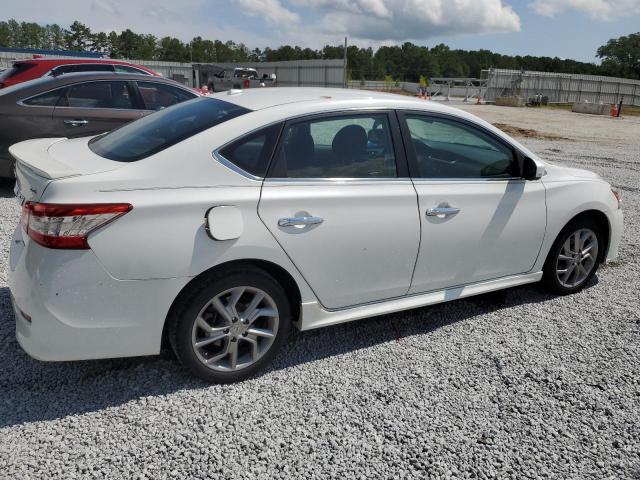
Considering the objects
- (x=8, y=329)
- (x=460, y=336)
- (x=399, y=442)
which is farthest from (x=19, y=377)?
(x=460, y=336)

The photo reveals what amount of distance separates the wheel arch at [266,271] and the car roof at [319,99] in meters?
0.92

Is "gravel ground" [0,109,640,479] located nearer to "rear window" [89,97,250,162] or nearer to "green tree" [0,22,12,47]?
"rear window" [89,97,250,162]

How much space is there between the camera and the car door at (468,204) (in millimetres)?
3553

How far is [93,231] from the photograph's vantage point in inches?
101

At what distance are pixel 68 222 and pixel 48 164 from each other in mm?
494

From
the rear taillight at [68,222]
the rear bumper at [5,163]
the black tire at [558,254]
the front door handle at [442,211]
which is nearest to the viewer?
the rear taillight at [68,222]

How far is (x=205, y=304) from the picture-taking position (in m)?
2.86

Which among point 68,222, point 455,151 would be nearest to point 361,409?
point 68,222

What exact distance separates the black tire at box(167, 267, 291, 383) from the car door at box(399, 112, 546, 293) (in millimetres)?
980

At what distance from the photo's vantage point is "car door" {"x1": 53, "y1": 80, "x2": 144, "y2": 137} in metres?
6.88

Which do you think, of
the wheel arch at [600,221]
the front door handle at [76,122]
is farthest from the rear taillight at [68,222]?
the front door handle at [76,122]

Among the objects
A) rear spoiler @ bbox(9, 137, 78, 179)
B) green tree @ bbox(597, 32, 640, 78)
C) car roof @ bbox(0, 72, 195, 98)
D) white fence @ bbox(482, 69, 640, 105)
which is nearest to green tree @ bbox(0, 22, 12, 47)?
white fence @ bbox(482, 69, 640, 105)

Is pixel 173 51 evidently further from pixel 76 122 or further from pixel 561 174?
pixel 561 174

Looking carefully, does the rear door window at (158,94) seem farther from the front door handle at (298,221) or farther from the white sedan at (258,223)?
the front door handle at (298,221)
